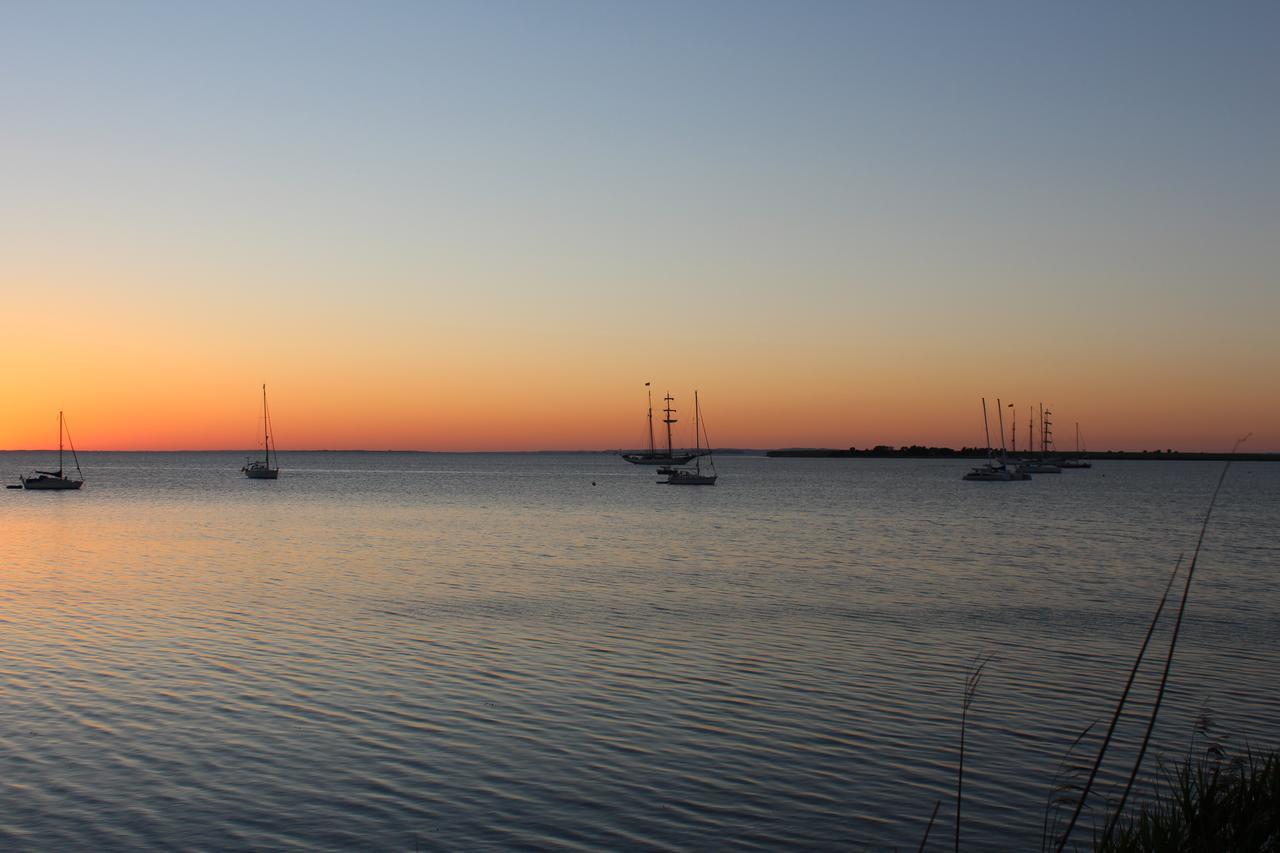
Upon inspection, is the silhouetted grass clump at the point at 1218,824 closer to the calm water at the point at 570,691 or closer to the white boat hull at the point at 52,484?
the calm water at the point at 570,691

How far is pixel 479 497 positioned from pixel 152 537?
59.0 meters

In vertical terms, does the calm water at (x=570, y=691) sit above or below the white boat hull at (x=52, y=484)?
below

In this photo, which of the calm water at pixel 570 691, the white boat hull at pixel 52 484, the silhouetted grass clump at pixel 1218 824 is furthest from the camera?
the white boat hull at pixel 52 484

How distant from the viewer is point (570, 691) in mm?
19703

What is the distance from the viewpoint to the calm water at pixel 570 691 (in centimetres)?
1302

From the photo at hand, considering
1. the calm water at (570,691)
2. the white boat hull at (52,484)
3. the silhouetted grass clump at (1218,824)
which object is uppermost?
the white boat hull at (52,484)

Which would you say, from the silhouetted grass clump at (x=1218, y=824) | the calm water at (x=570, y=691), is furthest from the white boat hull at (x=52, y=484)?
the silhouetted grass clump at (x=1218, y=824)

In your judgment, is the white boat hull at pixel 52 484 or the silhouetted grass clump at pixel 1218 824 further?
the white boat hull at pixel 52 484

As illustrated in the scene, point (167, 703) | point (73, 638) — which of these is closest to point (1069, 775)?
point (167, 703)

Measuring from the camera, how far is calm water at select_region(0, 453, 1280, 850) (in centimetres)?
1302

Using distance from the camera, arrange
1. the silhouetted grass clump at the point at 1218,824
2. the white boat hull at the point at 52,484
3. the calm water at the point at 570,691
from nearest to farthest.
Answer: the silhouetted grass clump at the point at 1218,824 → the calm water at the point at 570,691 → the white boat hull at the point at 52,484

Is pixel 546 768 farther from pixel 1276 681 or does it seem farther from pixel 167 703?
pixel 1276 681

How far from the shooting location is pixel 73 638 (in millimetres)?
24844

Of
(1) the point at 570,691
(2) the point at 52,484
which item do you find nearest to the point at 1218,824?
(1) the point at 570,691
